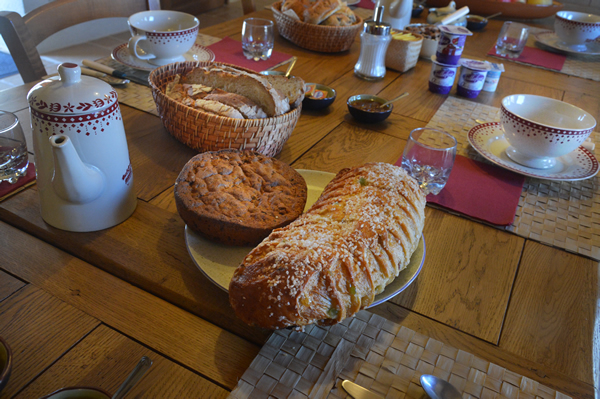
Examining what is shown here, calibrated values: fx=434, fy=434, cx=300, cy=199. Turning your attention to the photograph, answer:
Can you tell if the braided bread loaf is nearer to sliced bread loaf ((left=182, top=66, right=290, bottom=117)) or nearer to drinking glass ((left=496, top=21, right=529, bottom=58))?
sliced bread loaf ((left=182, top=66, right=290, bottom=117))

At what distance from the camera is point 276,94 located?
965mm

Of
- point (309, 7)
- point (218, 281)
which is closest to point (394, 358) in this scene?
point (218, 281)

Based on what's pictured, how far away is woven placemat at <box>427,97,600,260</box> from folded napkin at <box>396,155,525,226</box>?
0.02m

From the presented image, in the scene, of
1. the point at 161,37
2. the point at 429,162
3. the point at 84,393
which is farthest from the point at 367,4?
the point at 84,393

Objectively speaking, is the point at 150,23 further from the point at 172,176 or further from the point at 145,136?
the point at 172,176

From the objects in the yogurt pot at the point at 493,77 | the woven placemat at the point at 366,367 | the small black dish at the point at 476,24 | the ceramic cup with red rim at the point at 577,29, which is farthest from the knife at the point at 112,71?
the ceramic cup with red rim at the point at 577,29

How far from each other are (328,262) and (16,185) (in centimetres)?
68

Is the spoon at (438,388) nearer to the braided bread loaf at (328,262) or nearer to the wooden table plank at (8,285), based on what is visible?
the braided bread loaf at (328,262)

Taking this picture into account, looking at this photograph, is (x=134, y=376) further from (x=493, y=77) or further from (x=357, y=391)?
(x=493, y=77)

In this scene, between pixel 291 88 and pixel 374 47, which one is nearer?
pixel 291 88

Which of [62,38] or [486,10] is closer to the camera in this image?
[486,10]

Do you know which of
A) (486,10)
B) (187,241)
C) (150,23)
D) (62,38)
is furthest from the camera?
(62,38)

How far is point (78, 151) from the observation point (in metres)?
0.68

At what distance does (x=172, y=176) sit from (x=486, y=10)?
2.11 m
